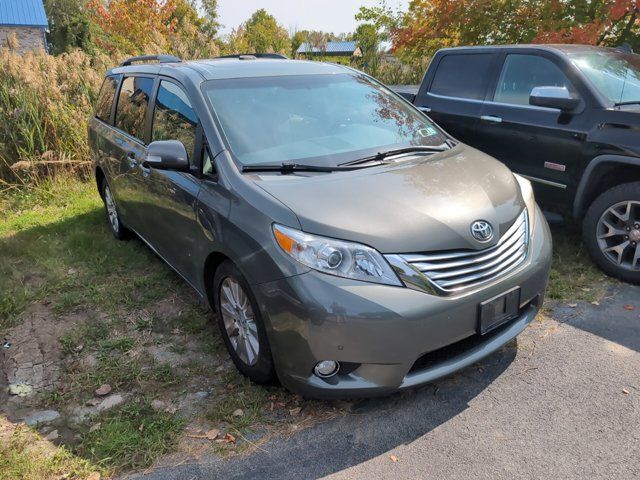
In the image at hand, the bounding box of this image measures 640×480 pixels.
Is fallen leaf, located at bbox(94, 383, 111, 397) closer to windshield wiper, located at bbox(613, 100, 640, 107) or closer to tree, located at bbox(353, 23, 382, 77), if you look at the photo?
windshield wiper, located at bbox(613, 100, 640, 107)

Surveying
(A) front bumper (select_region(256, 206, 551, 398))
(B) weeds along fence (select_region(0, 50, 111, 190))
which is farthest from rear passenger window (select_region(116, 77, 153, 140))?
(B) weeds along fence (select_region(0, 50, 111, 190))

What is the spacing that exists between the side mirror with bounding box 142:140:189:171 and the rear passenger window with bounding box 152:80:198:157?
0.59 feet

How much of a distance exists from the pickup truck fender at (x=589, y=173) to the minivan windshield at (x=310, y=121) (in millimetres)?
1271

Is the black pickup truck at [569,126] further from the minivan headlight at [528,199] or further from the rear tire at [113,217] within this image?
the rear tire at [113,217]

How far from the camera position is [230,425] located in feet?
8.96

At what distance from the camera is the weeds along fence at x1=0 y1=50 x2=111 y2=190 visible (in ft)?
23.9

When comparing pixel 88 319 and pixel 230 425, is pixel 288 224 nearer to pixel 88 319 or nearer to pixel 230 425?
pixel 230 425

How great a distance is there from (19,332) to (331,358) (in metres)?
2.71

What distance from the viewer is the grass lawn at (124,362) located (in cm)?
262

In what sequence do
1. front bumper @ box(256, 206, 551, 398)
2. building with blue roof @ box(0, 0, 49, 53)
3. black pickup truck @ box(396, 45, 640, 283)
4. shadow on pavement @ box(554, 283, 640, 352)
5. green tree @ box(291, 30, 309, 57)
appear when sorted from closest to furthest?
1. front bumper @ box(256, 206, 551, 398)
2. shadow on pavement @ box(554, 283, 640, 352)
3. black pickup truck @ box(396, 45, 640, 283)
4. green tree @ box(291, 30, 309, 57)
5. building with blue roof @ box(0, 0, 49, 53)

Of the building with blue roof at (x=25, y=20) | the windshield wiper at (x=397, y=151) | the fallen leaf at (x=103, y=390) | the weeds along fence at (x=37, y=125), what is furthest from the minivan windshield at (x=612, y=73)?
the building with blue roof at (x=25, y=20)

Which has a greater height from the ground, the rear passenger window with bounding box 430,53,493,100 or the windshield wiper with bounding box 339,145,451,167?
the rear passenger window with bounding box 430,53,493,100

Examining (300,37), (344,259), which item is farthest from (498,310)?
(300,37)

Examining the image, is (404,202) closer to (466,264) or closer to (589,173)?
(466,264)
